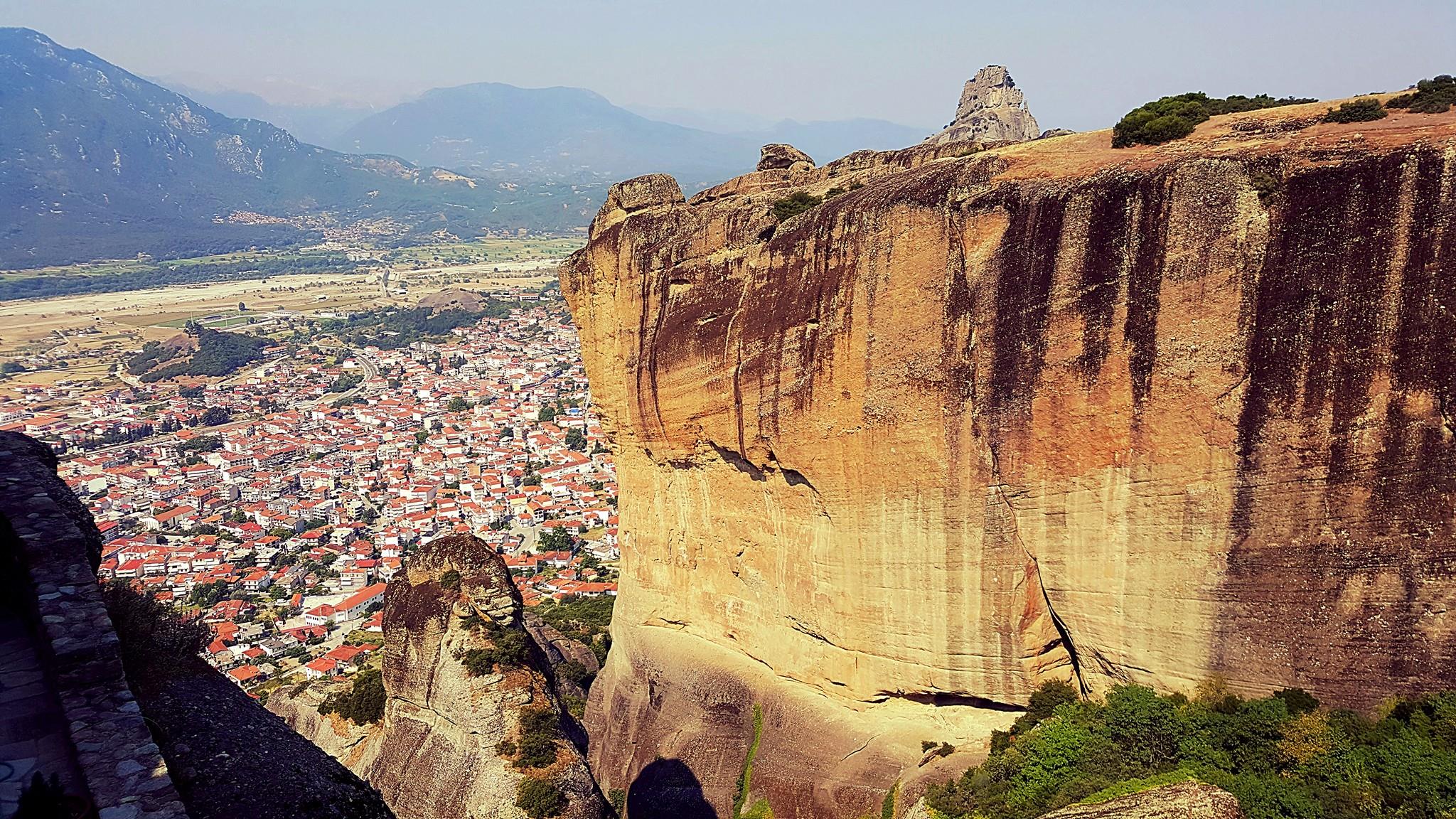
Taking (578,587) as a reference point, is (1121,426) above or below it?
above

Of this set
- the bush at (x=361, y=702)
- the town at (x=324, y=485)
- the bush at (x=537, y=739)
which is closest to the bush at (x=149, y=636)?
the bush at (x=537, y=739)

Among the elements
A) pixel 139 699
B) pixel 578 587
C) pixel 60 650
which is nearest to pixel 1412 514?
pixel 60 650

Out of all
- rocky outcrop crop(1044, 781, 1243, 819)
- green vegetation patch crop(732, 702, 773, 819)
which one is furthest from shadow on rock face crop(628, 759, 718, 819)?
rocky outcrop crop(1044, 781, 1243, 819)

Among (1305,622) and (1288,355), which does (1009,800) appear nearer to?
(1305,622)

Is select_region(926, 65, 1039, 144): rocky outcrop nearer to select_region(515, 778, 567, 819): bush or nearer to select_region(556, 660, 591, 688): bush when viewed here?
select_region(556, 660, 591, 688): bush

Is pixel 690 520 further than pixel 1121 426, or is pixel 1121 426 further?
pixel 690 520

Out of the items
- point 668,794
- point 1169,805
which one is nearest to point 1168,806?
point 1169,805

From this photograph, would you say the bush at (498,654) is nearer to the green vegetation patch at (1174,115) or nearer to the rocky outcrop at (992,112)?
the green vegetation patch at (1174,115)
